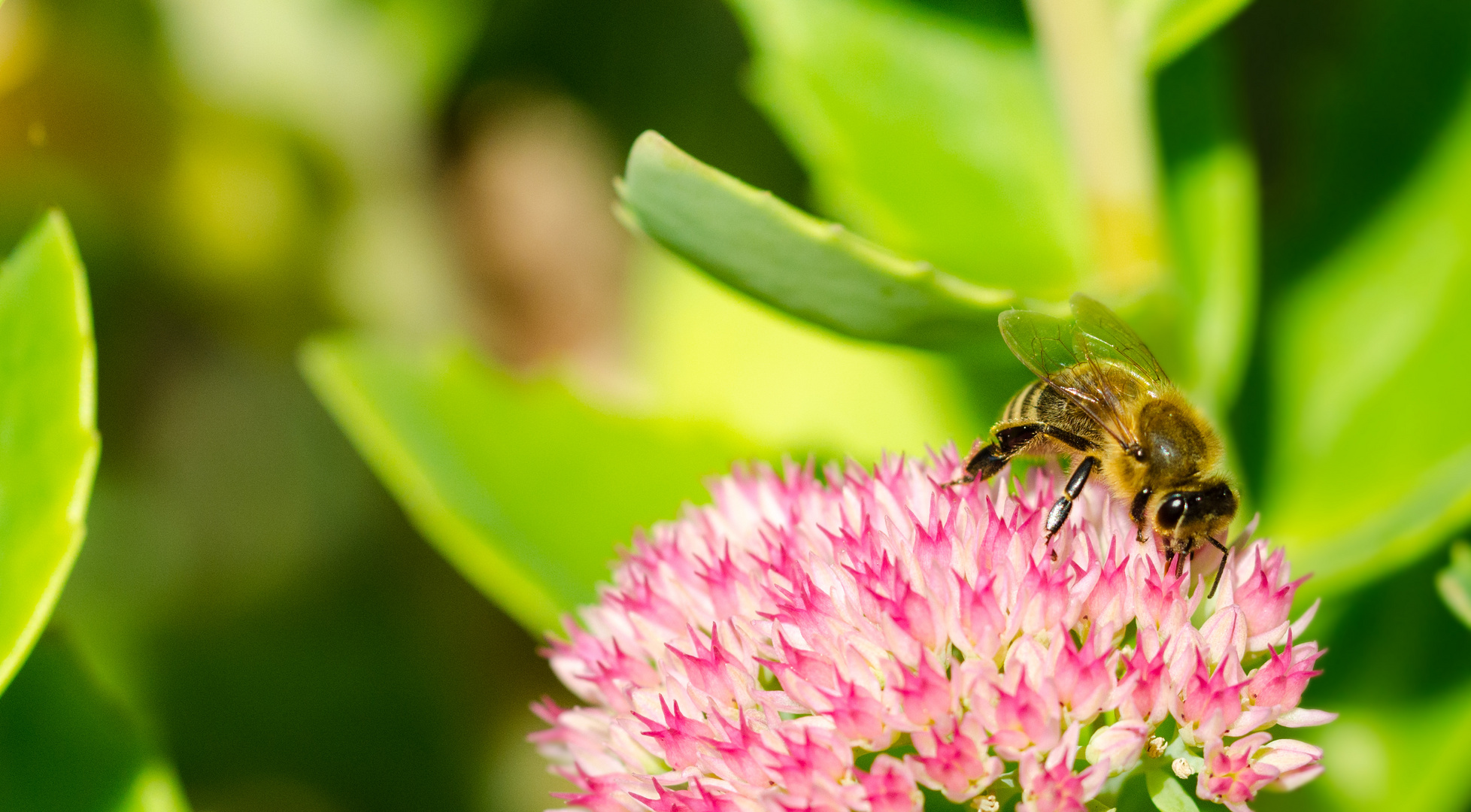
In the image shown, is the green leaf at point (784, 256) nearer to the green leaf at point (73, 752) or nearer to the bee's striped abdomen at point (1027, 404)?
the bee's striped abdomen at point (1027, 404)

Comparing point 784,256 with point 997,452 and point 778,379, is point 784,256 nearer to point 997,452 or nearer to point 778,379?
point 997,452

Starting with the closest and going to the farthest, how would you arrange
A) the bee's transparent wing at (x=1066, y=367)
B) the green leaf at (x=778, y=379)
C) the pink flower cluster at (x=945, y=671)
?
the pink flower cluster at (x=945, y=671), the bee's transparent wing at (x=1066, y=367), the green leaf at (x=778, y=379)

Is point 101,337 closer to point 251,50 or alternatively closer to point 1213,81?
point 251,50

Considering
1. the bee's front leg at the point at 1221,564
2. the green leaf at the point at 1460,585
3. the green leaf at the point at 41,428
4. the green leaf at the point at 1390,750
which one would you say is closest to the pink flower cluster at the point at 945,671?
the bee's front leg at the point at 1221,564

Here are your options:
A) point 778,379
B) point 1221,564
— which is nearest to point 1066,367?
point 1221,564

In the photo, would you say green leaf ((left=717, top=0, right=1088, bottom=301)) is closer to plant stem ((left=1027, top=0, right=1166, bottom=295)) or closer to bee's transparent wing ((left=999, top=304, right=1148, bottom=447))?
plant stem ((left=1027, top=0, right=1166, bottom=295))
